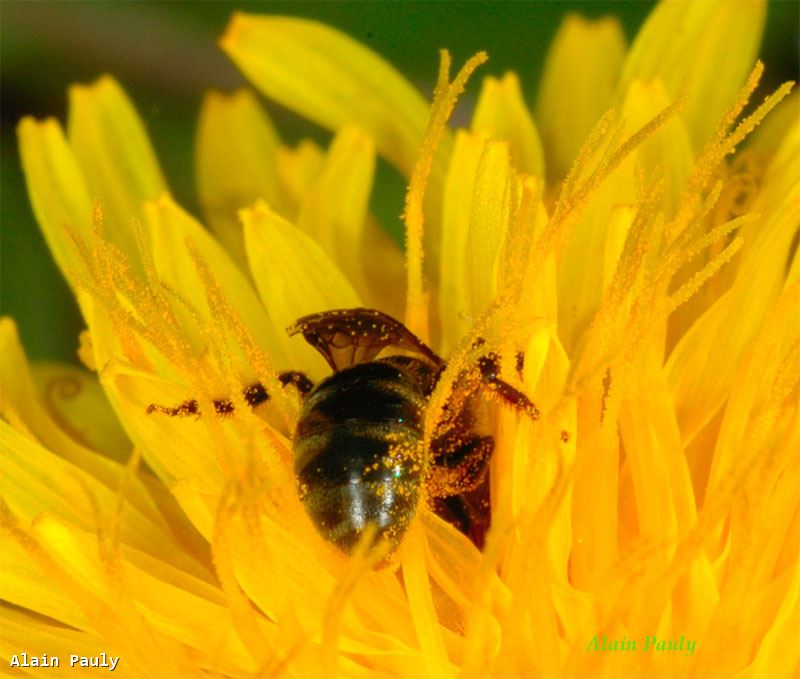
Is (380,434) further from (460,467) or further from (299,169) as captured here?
(299,169)

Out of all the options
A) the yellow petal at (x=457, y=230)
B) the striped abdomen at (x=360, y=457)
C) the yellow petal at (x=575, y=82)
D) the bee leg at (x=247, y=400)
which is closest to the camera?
the striped abdomen at (x=360, y=457)

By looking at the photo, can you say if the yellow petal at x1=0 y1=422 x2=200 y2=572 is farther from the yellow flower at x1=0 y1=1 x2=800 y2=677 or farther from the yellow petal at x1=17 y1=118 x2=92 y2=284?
the yellow petal at x1=17 y1=118 x2=92 y2=284

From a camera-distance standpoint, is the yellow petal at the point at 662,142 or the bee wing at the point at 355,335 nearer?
the bee wing at the point at 355,335

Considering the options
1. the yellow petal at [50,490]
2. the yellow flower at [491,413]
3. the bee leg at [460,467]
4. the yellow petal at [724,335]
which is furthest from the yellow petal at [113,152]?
the yellow petal at [724,335]

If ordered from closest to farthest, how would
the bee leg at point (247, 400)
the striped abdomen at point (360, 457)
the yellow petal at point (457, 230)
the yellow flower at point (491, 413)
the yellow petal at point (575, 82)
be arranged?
the striped abdomen at point (360, 457) < the yellow flower at point (491, 413) < the bee leg at point (247, 400) < the yellow petal at point (457, 230) < the yellow petal at point (575, 82)

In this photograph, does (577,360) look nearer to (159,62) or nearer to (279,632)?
(279,632)

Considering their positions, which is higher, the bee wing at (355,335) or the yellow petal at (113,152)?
the yellow petal at (113,152)

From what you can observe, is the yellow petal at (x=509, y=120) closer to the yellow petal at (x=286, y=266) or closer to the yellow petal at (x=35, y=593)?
the yellow petal at (x=286, y=266)

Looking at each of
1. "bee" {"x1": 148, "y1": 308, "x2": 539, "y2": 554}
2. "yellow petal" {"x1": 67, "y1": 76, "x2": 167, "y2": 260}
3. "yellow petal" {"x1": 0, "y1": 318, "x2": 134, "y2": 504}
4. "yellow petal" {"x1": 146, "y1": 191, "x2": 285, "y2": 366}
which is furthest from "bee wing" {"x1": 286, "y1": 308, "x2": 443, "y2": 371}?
"yellow petal" {"x1": 67, "y1": 76, "x2": 167, "y2": 260}
